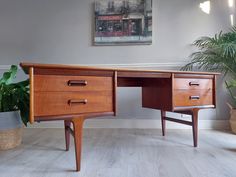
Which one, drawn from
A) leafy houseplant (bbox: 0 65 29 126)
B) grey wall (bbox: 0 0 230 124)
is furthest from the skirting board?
leafy houseplant (bbox: 0 65 29 126)

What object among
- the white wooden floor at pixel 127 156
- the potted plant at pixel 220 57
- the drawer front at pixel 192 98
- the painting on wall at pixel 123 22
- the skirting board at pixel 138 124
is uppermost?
the painting on wall at pixel 123 22

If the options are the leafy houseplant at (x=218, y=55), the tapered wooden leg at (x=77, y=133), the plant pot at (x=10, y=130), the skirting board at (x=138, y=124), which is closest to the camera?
the tapered wooden leg at (x=77, y=133)

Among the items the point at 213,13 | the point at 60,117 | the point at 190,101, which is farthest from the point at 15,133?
the point at 213,13

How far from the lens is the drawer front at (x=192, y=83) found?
4.96 feet

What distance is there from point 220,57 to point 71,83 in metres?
1.76

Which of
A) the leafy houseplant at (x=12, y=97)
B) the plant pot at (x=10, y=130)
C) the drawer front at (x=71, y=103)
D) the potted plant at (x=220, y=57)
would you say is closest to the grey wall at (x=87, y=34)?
the potted plant at (x=220, y=57)

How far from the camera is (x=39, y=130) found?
7.57 ft

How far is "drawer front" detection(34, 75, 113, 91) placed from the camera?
1.04 m

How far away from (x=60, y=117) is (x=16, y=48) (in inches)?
72.5

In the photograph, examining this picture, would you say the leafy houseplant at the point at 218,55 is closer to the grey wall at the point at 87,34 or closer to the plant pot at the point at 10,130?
the grey wall at the point at 87,34

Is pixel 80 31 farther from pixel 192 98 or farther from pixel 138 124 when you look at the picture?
pixel 192 98

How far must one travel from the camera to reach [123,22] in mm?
2354

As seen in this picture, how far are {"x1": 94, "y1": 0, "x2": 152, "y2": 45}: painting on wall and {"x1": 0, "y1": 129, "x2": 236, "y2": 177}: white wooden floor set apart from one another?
1174 mm

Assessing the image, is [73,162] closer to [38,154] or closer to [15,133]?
[38,154]
